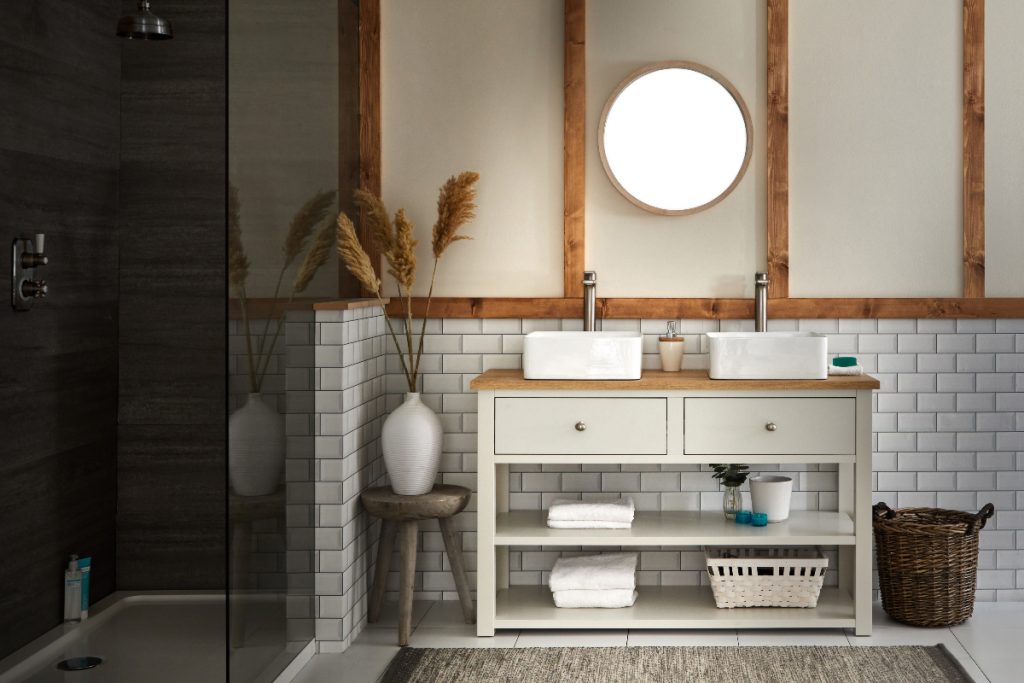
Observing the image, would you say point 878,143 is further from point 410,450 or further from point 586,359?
point 410,450

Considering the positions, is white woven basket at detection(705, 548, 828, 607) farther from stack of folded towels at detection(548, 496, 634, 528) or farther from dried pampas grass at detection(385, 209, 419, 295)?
dried pampas grass at detection(385, 209, 419, 295)

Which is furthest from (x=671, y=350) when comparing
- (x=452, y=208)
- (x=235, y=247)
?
(x=235, y=247)

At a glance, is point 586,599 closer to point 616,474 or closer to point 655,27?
point 616,474

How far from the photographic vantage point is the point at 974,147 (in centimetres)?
453

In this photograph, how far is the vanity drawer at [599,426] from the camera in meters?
4.12

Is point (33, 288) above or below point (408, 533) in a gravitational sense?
above

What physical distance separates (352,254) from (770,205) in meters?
1.75

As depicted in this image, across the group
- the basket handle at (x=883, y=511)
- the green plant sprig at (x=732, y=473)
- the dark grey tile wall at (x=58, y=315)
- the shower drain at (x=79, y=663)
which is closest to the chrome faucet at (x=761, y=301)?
the green plant sprig at (x=732, y=473)

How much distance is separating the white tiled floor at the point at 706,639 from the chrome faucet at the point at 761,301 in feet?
4.00

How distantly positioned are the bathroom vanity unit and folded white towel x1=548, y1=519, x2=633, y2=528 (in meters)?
0.04

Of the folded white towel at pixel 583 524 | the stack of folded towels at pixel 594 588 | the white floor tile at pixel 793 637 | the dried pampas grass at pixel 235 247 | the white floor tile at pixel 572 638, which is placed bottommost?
the white floor tile at pixel 572 638

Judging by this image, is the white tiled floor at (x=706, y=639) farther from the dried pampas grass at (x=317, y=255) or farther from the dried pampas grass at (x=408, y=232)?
the dried pampas grass at (x=317, y=255)

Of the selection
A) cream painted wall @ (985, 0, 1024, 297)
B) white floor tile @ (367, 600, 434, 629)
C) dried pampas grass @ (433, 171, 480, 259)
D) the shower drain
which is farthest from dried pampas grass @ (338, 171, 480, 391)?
cream painted wall @ (985, 0, 1024, 297)

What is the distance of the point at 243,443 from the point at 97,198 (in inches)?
78.0
